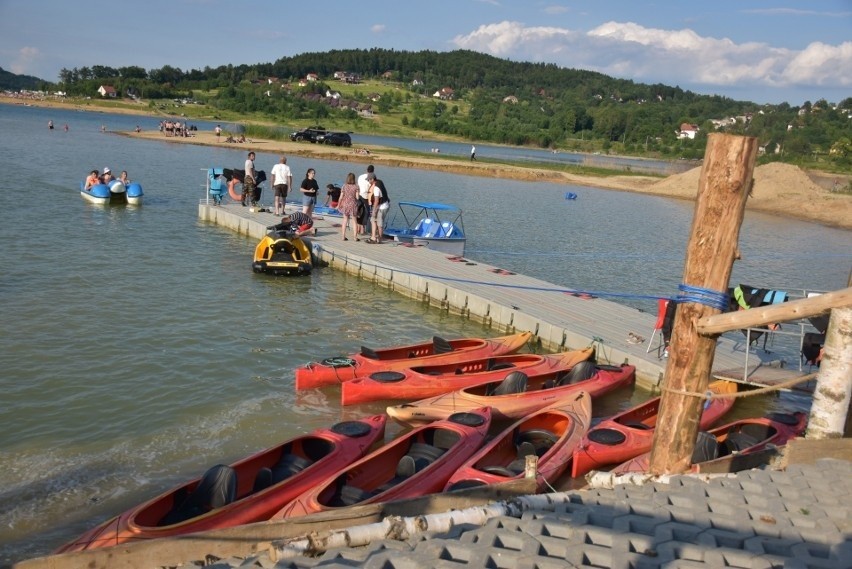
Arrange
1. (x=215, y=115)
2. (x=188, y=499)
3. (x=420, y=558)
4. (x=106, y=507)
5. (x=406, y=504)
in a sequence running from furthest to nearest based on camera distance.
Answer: (x=215, y=115)
(x=106, y=507)
(x=188, y=499)
(x=406, y=504)
(x=420, y=558)

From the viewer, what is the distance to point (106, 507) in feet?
27.6

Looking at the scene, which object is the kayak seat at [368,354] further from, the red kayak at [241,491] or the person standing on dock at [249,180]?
the person standing on dock at [249,180]

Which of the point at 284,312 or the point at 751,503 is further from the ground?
the point at 751,503

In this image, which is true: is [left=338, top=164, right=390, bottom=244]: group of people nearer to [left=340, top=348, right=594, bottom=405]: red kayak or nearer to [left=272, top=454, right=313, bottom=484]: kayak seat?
[left=340, top=348, right=594, bottom=405]: red kayak

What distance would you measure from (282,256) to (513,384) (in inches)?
371

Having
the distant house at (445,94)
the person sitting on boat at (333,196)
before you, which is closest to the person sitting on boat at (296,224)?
the person sitting on boat at (333,196)

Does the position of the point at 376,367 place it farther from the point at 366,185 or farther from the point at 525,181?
the point at 525,181

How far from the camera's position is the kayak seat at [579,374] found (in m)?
12.9

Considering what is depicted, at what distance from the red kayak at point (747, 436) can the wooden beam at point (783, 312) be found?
126 inches

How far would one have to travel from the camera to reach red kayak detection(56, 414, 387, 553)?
22.2 ft

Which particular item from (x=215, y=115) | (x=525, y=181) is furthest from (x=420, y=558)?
(x=215, y=115)

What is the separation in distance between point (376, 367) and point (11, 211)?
1911 centimetres

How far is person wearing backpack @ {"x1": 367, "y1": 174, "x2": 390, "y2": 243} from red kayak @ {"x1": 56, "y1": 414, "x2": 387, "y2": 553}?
12.3m

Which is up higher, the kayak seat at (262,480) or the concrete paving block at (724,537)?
the concrete paving block at (724,537)
